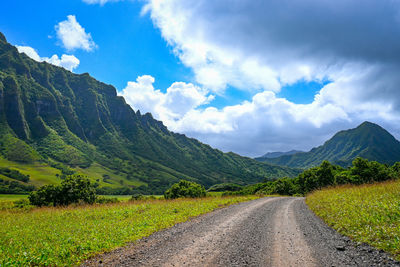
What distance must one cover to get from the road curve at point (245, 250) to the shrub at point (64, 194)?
2918cm

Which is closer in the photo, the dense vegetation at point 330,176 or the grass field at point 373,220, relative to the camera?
the grass field at point 373,220

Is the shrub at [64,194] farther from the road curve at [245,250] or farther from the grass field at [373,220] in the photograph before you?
the grass field at [373,220]

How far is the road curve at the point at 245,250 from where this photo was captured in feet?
25.6

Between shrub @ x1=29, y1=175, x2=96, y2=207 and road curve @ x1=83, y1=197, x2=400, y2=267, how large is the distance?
29182 mm

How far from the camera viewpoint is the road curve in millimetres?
7797

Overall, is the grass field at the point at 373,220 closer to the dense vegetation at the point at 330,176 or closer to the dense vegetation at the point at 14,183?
the dense vegetation at the point at 330,176

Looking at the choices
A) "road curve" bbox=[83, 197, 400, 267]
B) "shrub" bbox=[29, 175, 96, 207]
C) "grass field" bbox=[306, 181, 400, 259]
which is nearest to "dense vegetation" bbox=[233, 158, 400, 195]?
"grass field" bbox=[306, 181, 400, 259]

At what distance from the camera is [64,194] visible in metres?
35.1

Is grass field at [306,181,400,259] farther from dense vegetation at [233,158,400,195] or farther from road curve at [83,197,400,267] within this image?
dense vegetation at [233,158,400,195]

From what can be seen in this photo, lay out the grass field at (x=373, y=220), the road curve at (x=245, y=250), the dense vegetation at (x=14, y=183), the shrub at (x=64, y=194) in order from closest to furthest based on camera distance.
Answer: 1. the road curve at (x=245, y=250)
2. the grass field at (x=373, y=220)
3. the shrub at (x=64, y=194)
4. the dense vegetation at (x=14, y=183)

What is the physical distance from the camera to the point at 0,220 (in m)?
19.9

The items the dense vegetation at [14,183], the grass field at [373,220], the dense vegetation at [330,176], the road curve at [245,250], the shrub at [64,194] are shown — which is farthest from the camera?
the dense vegetation at [14,183]

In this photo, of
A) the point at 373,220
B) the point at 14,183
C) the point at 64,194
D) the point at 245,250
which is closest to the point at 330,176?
the point at 373,220

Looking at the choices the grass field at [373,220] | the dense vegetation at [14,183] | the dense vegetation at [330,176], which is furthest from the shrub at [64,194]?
the dense vegetation at [14,183]
